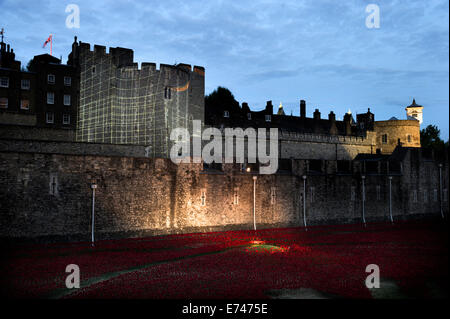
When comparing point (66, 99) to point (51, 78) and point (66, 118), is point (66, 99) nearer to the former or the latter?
point (66, 118)

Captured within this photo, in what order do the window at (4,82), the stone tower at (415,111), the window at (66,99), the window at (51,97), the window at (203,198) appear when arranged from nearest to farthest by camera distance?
the window at (203,198)
the window at (4,82)
the window at (51,97)
the window at (66,99)
the stone tower at (415,111)

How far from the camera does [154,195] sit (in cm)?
2589

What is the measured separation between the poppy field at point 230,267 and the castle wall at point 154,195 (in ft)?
4.31

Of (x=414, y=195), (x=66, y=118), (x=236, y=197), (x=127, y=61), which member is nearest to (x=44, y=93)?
(x=66, y=118)

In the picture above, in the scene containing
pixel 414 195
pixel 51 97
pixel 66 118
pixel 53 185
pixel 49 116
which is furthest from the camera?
pixel 66 118

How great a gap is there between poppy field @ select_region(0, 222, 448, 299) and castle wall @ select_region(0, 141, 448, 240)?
1314 millimetres

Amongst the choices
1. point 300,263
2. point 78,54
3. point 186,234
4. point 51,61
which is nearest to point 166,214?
point 186,234

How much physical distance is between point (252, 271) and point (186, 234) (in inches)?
467

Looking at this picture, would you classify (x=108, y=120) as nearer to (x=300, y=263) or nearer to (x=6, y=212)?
(x=6, y=212)

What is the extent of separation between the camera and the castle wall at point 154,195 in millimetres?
21719

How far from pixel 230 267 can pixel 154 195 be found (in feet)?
36.1

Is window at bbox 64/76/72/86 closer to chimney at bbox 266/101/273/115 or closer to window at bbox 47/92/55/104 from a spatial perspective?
window at bbox 47/92/55/104

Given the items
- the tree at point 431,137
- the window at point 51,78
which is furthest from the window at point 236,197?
the tree at point 431,137

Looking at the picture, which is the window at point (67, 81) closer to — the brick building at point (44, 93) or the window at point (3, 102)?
the brick building at point (44, 93)
